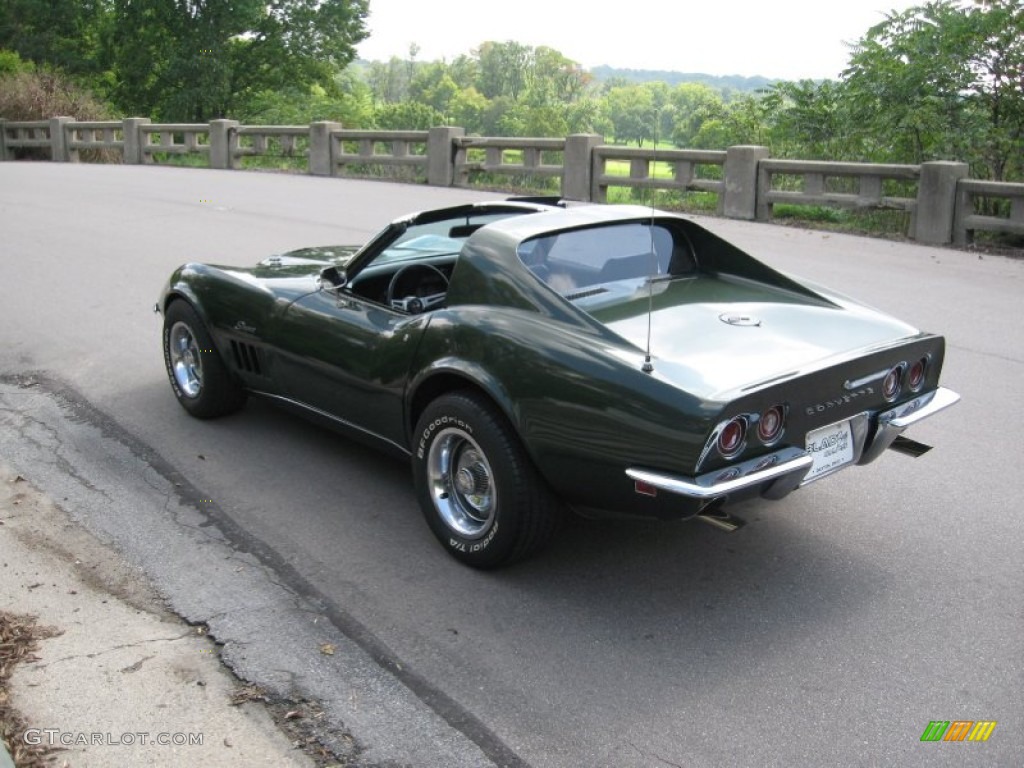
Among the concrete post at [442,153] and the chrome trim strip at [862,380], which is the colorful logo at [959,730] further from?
the concrete post at [442,153]

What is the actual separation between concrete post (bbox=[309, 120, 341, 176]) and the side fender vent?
59.1ft

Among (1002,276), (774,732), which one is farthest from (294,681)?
(1002,276)

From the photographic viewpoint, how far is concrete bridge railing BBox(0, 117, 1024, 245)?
12859 millimetres

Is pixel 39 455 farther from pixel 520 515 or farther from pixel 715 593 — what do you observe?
pixel 715 593

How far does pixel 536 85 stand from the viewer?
162 ft

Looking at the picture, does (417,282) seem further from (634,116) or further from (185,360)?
(185,360)

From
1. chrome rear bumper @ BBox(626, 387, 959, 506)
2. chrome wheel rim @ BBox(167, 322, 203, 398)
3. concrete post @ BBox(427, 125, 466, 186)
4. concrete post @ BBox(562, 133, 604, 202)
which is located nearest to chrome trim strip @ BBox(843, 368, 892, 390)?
chrome rear bumper @ BBox(626, 387, 959, 506)

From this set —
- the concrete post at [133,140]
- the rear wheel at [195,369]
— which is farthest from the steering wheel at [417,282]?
the concrete post at [133,140]

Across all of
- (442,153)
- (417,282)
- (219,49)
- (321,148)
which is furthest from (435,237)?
(219,49)

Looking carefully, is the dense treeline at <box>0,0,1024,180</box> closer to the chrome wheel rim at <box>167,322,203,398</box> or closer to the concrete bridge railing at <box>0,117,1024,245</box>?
the concrete bridge railing at <box>0,117,1024,245</box>

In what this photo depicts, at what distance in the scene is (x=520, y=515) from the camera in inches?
155

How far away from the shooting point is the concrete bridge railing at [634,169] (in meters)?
12.9

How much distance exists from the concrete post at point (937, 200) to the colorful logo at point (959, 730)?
1072cm

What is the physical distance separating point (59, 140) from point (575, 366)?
29903mm
